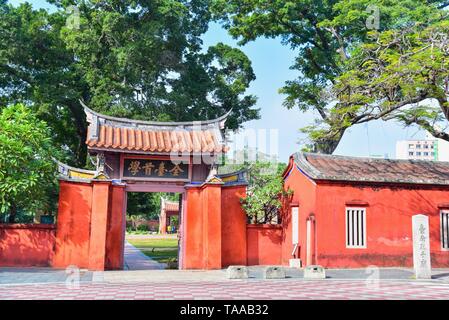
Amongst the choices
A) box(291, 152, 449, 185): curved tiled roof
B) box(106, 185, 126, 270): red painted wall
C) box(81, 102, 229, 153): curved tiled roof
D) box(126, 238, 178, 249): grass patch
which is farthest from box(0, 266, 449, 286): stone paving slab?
box(126, 238, 178, 249): grass patch

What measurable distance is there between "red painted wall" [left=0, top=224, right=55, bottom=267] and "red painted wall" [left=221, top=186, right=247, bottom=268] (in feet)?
17.2

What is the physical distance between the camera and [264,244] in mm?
15734

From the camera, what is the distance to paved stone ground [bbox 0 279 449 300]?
29.2 feet

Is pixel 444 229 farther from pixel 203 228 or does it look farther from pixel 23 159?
pixel 23 159

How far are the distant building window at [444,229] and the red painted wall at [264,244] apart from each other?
5.27 meters

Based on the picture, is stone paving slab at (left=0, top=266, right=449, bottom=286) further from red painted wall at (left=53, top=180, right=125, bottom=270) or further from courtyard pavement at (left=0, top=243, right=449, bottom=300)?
red painted wall at (left=53, top=180, right=125, bottom=270)

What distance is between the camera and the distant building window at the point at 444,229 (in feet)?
49.8

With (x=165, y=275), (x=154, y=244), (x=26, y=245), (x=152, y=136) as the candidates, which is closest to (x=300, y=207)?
(x=165, y=275)

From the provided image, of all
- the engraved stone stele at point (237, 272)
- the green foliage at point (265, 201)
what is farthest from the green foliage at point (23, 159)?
the green foliage at point (265, 201)

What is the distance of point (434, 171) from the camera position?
1636 centimetres

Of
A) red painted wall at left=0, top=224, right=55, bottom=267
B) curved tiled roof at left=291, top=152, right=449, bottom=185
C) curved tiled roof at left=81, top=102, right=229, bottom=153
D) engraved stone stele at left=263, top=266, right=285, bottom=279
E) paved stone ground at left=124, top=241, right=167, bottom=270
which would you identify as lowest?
paved stone ground at left=124, top=241, right=167, bottom=270

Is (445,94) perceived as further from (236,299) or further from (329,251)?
(236,299)

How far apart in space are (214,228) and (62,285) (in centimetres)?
503
